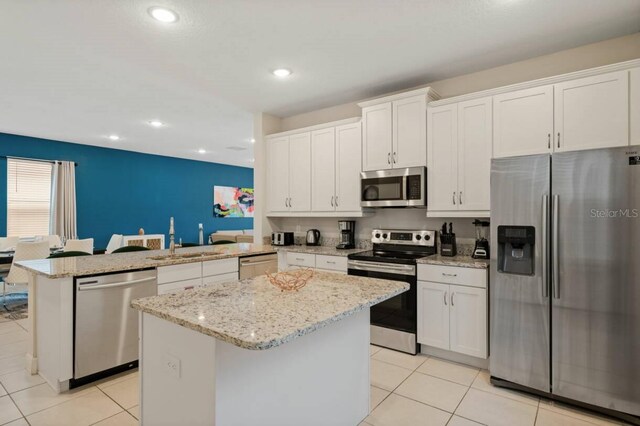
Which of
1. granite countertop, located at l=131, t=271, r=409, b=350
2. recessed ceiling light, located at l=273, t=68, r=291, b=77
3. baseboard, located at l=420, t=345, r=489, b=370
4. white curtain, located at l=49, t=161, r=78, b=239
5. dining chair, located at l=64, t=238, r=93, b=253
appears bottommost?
baseboard, located at l=420, t=345, r=489, b=370

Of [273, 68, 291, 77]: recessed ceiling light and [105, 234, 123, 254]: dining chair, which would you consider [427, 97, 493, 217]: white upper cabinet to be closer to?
[273, 68, 291, 77]: recessed ceiling light

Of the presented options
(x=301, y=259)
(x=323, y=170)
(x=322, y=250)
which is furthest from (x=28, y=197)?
(x=322, y=250)

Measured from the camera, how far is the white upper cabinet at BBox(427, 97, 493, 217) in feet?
9.96

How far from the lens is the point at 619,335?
2.13 m

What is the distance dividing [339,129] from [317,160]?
45 cm

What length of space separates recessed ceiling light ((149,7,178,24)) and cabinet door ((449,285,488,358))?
2.93 metres

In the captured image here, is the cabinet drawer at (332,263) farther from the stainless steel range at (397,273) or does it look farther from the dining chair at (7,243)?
the dining chair at (7,243)

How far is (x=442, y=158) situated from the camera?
128 inches

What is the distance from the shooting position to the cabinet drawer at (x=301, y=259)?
3919mm

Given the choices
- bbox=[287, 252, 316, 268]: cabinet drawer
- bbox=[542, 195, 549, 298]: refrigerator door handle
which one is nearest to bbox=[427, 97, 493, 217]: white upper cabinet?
bbox=[542, 195, 549, 298]: refrigerator door handle

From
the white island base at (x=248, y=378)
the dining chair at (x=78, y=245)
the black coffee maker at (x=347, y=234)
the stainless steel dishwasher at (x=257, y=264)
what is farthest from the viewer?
the dining chair at (x=78, y=245)

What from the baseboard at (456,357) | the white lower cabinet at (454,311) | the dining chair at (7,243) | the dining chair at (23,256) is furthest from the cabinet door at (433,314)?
the dining chair at (7,243)

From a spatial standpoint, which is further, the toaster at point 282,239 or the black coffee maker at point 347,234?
the toaster at point 282,239

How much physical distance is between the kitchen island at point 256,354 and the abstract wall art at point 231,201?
24.5 ft
